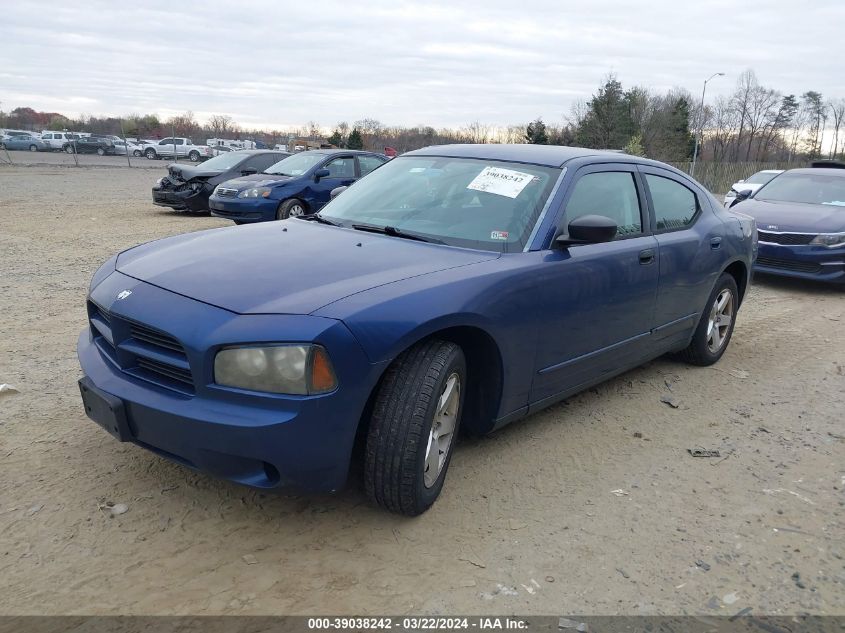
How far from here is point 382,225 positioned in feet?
12.5

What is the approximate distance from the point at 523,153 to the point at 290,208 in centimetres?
828

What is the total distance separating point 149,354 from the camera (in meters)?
2.72

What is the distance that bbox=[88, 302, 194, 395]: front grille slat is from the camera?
8.65ft

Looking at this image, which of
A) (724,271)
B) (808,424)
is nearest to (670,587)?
(808,424)

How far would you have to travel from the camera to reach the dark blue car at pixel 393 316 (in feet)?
8.27

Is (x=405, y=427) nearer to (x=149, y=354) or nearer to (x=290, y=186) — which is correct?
(x=149, y=354)

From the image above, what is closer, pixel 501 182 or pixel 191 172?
pixel 501 182

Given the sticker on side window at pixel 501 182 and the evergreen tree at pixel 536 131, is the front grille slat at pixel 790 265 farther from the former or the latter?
the evergreen tree at pixel 536 131

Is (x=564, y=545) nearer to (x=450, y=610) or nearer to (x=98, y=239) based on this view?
(x=450, y=610)

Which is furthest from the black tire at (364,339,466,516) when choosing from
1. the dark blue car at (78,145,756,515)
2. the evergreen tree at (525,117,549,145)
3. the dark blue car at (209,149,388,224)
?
the evergreen tree at (525,117,549,145)

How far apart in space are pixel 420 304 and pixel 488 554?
3.45 ft

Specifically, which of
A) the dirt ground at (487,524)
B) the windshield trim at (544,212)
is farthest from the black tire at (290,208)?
the windshield trim at (544,212)

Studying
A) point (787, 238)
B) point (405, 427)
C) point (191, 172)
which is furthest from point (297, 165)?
point (405, 427)

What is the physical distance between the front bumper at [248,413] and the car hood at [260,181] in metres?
9.43
